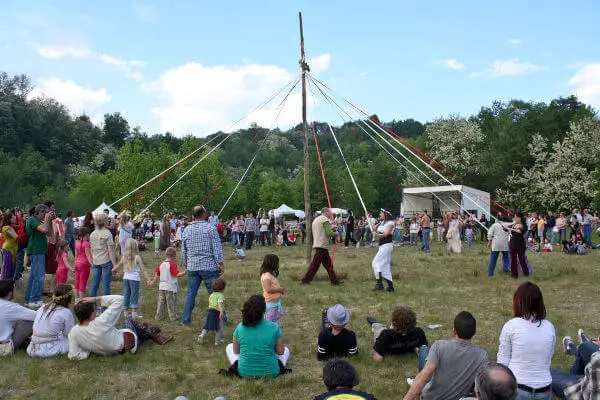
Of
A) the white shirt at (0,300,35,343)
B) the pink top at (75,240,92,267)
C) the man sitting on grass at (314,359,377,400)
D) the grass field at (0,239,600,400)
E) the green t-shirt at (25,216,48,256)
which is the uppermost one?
the green t-shirt at (25,216,48,256)

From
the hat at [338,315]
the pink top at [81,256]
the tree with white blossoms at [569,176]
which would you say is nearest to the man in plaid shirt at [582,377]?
the hat at [338,315]

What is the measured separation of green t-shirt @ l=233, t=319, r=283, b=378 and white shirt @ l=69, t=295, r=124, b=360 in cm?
167

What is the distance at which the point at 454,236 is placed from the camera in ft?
62.2

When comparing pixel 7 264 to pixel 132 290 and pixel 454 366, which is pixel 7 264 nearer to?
pixel 132 290

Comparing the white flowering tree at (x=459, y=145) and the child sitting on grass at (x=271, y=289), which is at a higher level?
the white flowering tree at (x=459, y=145)

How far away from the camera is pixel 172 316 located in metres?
7.89

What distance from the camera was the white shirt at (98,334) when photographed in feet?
19.0

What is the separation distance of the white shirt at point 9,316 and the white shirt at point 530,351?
18.4ft

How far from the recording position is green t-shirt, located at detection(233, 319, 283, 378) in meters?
5.04

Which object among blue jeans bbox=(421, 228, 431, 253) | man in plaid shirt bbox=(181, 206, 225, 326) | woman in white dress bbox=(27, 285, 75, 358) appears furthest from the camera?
blue jeans bbox=(421, 228, 431, 253)

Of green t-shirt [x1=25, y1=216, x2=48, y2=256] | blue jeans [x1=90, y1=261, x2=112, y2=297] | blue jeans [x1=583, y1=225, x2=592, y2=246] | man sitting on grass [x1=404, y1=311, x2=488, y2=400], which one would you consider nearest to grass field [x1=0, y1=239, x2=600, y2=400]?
man sitting on grass [x1=404, y1=311, x2=488, y2=400]

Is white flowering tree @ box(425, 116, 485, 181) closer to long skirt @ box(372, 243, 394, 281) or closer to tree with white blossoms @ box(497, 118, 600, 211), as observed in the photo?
tree with white blossoms @ box(497, 118, 600, 211)

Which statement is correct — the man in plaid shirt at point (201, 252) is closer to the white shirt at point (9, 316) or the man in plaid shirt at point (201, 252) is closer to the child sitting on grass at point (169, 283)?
the child sitting on grass at point (169, 283)

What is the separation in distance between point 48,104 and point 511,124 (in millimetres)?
69537
